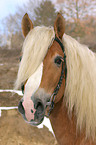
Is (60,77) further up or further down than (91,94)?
further up

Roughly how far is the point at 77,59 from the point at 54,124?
844 millimetres

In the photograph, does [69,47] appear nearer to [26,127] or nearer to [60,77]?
[60,77]

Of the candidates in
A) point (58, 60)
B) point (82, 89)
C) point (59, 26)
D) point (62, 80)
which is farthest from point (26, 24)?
point (82, 89)

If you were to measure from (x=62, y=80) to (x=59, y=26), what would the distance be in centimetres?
62

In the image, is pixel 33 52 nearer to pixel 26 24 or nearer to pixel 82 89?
pixel 26 24

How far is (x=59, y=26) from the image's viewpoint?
1617 mm

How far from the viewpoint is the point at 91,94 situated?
5.12 ft

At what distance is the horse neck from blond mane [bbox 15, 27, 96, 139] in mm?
84

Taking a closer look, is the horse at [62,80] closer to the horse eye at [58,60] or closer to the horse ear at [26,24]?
the horse eye at [58,60]

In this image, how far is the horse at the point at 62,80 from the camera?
56.3 inches

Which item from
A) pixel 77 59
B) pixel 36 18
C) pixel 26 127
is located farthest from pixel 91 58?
pixel 36 18

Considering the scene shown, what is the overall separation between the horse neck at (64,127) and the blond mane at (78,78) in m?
0.08

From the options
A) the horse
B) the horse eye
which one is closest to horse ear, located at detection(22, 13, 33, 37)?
the horse

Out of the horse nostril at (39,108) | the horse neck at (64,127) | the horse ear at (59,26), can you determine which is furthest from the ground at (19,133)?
the horse ear at (59,26)
